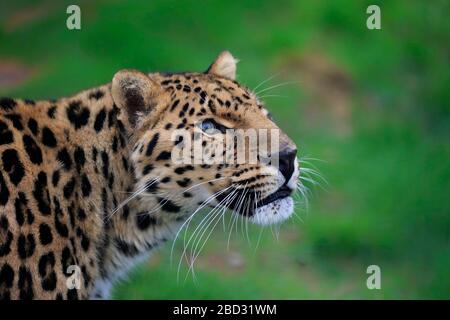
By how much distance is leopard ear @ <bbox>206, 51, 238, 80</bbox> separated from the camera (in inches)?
365

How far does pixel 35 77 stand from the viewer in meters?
17.1

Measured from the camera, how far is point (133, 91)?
330 inches

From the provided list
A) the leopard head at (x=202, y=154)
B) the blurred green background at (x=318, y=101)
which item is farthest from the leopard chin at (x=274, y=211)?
the blurred green background at (x=318, y=101)

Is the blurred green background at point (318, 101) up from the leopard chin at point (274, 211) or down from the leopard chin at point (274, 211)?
up

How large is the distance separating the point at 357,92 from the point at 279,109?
1.71 m

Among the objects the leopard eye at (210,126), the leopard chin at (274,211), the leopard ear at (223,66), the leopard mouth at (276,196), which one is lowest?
the leopard chin at (274,211)

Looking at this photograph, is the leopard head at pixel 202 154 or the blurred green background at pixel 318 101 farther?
the blurred green background at pixel 318 101

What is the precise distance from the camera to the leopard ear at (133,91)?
8.30m

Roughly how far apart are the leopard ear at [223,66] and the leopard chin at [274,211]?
137 centimetres

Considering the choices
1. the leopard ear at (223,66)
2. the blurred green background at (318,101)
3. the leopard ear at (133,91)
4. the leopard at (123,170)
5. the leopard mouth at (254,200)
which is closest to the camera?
the leopard at (123,170)

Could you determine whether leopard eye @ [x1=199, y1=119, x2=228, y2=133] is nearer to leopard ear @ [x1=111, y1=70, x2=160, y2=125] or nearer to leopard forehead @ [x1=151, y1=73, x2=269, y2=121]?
leopard forehead @ [x1=151, y1=73, x2=269, y2=121]

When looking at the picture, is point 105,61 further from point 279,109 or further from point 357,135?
point 357,135

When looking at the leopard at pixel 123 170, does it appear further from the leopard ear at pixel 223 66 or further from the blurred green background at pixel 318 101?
the blurred green background at pixel 318 101
